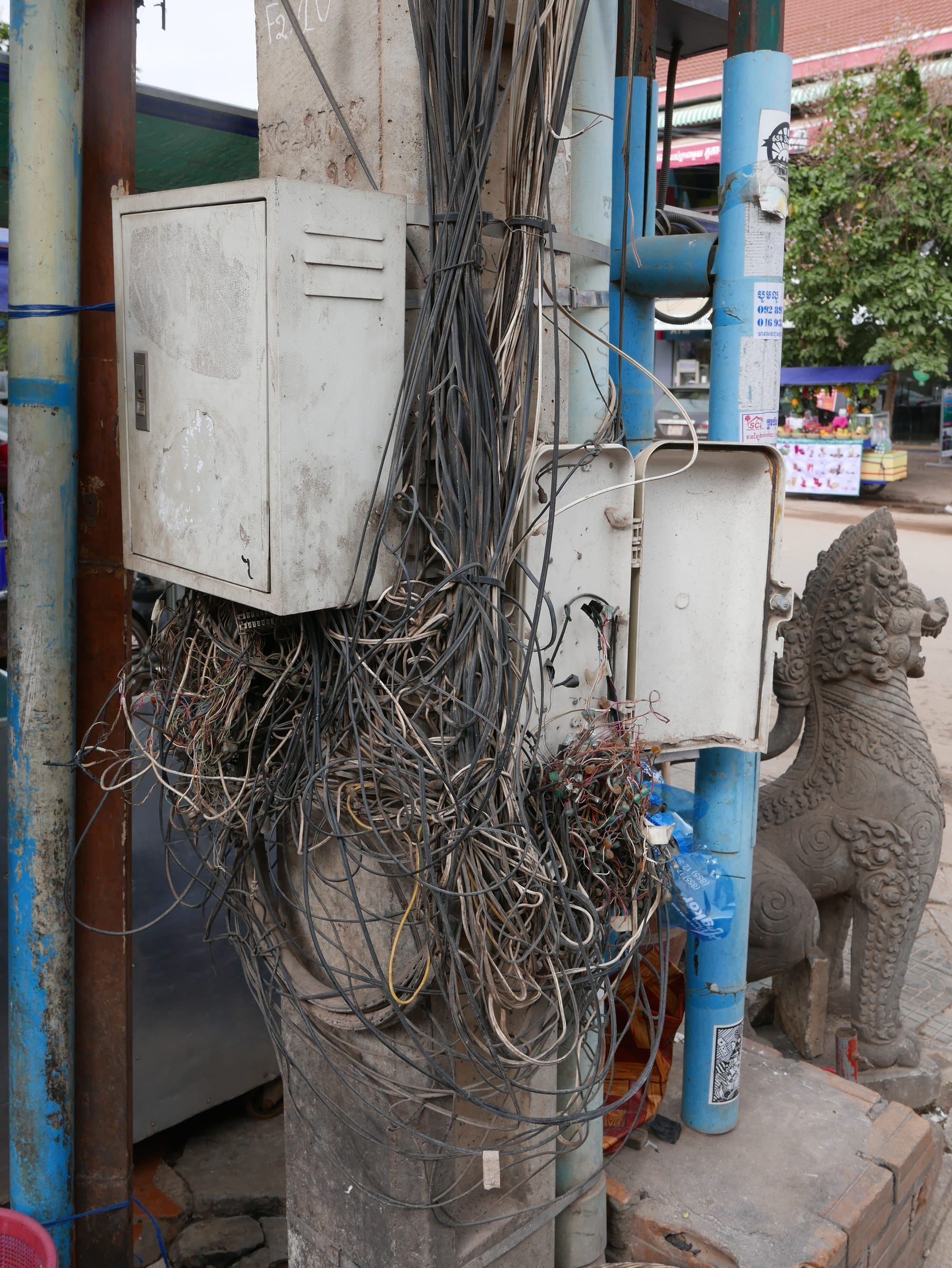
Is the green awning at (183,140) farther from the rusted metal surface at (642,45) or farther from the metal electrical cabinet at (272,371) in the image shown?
the metal electrical cabinet at (272,371)

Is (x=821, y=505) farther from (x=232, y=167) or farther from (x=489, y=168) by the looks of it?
(x=489, y=168)

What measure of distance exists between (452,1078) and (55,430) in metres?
1.64

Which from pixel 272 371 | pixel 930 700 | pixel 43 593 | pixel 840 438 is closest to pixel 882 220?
pixel 840 438

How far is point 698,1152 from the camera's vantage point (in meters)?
2.99

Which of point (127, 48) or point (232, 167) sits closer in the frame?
point (127, 48)

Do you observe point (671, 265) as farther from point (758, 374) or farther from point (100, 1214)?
point (100, 1214)

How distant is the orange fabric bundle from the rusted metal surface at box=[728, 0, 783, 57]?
7.56 feet

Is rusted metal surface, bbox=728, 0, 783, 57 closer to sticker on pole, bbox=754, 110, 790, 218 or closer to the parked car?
sticker on pole, bbox=754, 110, 790, 218

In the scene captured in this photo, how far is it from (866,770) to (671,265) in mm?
1983

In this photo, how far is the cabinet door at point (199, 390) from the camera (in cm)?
190

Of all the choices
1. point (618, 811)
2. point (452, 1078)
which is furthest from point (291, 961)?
point (618, 811)

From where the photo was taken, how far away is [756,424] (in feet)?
9.01

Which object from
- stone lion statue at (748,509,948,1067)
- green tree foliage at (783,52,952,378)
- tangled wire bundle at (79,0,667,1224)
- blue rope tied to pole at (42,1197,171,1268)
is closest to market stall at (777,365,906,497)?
green tree foliage at (783,52,952,378)

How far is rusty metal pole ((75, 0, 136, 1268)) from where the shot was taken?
2.56 m
